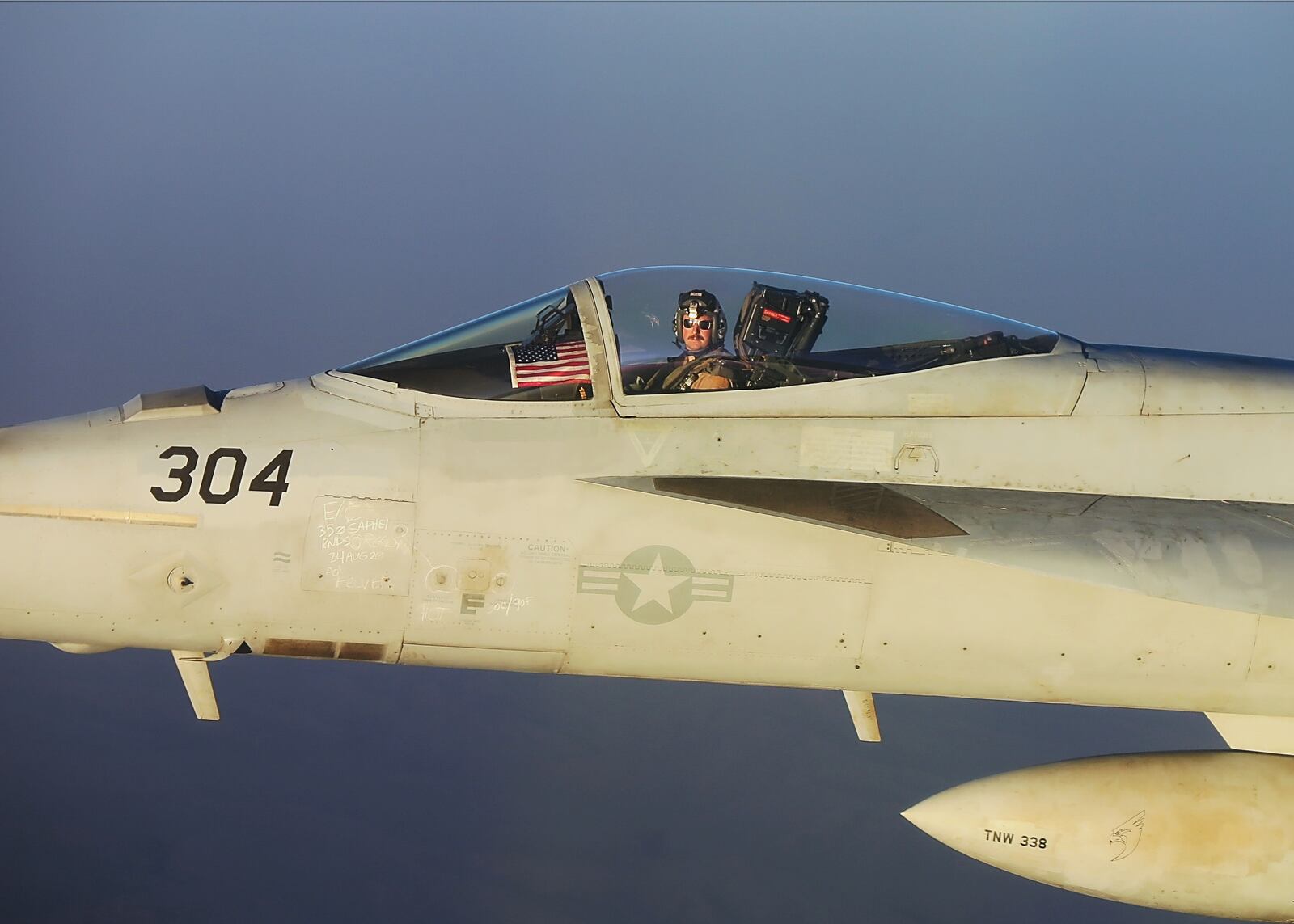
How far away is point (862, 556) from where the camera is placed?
7215mm

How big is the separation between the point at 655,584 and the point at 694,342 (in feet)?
4.59

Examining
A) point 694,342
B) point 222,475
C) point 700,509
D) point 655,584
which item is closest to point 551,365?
point 694,342

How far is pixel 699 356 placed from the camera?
7.31 meters

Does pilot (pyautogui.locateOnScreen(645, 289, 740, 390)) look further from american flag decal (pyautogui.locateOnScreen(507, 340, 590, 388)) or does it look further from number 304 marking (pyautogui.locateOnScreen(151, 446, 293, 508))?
number 304 marking (pyautogui.locateOnScreen(151, 446, 293, 508))

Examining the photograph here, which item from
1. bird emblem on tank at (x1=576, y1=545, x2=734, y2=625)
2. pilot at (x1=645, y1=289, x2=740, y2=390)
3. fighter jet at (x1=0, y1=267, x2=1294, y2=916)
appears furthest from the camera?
pilot at (x1=645, y1=289, x2=740, y2=390)

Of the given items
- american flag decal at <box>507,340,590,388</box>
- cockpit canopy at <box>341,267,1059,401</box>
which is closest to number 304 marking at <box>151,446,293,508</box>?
cockpit canopy at <box>341,267,1059,401</box>

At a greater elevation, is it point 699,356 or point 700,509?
point 699,356

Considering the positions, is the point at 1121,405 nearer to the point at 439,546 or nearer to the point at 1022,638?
the point at 1022,638

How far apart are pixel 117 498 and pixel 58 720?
20783 mm

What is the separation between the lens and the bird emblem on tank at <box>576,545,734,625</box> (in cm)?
713

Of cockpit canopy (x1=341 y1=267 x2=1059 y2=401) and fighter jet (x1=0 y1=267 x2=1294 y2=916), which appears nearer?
fighter jet (x1=0 y1=267 x2=1294 y2=916)

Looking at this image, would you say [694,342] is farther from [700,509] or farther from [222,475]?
[222,475]

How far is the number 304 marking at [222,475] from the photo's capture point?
6961mm

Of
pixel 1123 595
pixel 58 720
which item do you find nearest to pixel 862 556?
pixel 1123 595
